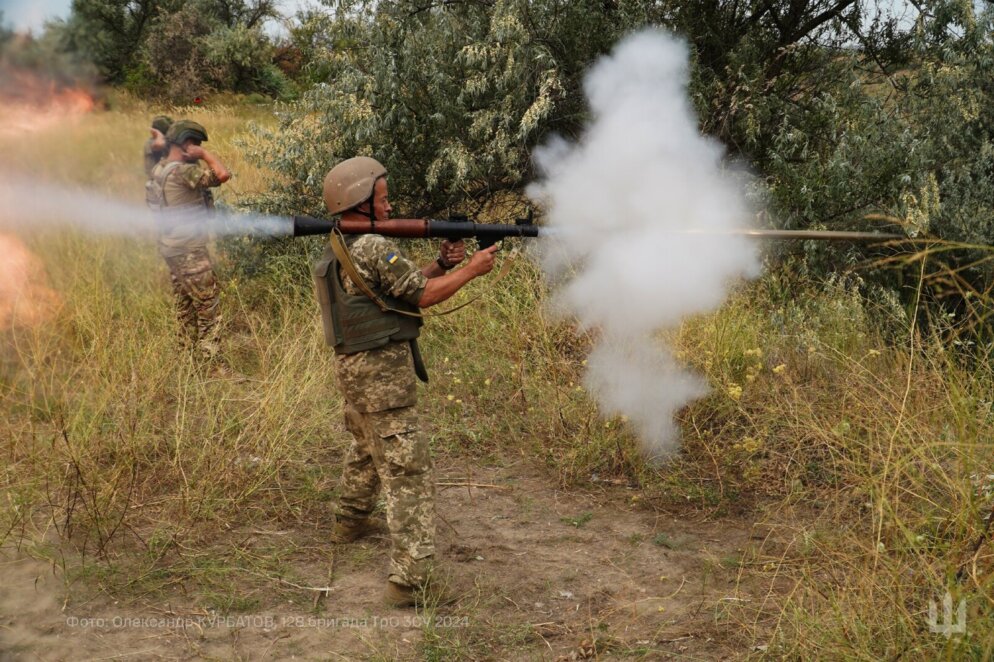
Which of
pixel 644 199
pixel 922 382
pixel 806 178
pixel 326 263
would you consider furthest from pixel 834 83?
pixel 326 263

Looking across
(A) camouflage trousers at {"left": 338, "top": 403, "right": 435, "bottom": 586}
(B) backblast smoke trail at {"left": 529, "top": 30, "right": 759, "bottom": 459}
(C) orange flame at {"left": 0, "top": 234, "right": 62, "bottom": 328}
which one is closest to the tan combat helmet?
(A) camouflage trousers at {"left": 338, "top": 403, "right": 435, "bottom": 586}

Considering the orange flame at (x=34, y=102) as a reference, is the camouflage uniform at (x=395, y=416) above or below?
below

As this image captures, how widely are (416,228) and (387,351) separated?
59 centimetres

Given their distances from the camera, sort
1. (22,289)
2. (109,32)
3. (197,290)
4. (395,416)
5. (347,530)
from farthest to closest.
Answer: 1. (197,290)
2. (22,289)
3. (109,32)
4. (347,530)
5. (395,416)

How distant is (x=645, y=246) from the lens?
5082 millimetres

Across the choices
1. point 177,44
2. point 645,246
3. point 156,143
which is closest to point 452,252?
point 645,246

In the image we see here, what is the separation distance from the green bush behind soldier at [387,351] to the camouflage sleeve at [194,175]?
340 cm

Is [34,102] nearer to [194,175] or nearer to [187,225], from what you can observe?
[194,175]

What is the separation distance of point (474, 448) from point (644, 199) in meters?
1.88

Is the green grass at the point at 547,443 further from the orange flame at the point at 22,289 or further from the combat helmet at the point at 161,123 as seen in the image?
the combat helmet at the point at 161,123

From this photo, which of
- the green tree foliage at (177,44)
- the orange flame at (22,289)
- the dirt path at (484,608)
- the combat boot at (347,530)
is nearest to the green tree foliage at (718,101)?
the green tree foliage at (177,44)

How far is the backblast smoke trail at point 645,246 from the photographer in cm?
510

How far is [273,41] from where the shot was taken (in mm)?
9586

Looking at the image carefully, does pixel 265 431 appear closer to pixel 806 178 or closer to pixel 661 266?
pixel 661 266
